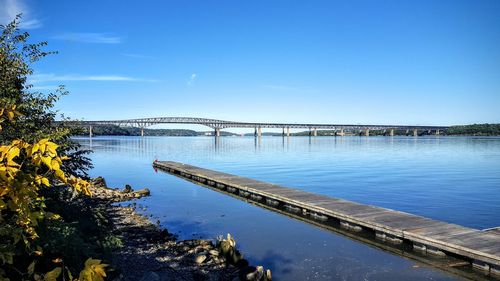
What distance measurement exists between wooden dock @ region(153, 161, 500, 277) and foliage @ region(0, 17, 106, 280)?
11988mm

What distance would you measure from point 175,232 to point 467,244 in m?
12.4

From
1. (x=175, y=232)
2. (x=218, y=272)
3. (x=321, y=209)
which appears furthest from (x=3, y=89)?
(x=321, y=209)

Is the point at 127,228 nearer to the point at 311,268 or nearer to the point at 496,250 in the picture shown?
the point at 311,268

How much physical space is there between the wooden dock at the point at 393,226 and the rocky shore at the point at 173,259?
20.3 feet

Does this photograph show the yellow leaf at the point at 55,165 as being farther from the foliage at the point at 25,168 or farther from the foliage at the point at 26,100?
the foliage at the point at 26,100

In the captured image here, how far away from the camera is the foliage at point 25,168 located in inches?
105

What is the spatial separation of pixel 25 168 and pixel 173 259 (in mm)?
8789

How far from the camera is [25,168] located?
5.61 m

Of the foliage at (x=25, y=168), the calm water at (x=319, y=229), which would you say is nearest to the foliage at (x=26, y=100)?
the foliage at (x=25, y=168)

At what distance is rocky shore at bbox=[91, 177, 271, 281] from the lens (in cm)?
1165

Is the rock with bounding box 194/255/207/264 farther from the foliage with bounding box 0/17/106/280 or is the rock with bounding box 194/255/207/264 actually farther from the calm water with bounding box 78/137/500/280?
the foliage with bounding box 0/17/106/280

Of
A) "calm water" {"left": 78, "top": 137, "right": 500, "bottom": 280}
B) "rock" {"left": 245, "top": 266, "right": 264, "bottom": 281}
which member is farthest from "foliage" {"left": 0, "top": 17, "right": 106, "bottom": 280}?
"calm water" {"left": 78, "top": 137, "right": 500, "bottom": 280}

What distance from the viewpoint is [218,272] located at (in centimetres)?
1270

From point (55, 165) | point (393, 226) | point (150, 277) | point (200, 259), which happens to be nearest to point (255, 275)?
point (200, 259)
